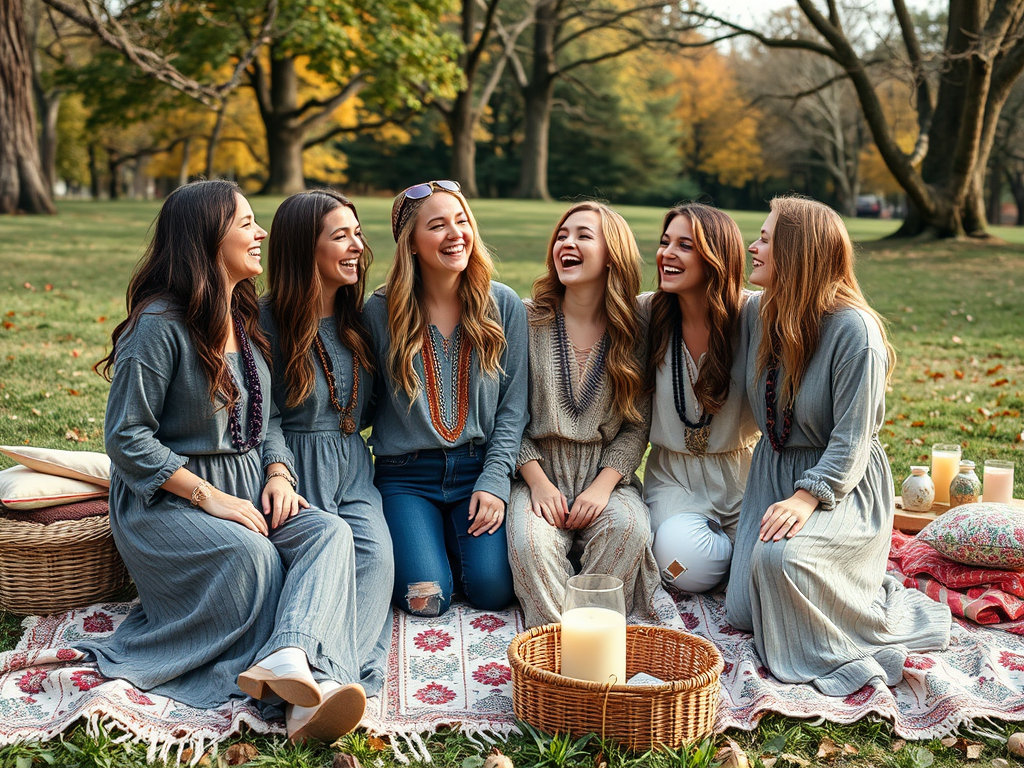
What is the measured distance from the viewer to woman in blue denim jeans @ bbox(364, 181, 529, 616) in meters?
3.99

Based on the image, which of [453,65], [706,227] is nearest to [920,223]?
[453,65]

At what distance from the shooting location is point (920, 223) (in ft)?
55.8

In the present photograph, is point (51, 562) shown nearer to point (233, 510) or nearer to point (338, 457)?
point (233, 510)

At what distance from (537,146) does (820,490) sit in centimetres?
2928

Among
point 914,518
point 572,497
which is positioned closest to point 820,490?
point 572,497

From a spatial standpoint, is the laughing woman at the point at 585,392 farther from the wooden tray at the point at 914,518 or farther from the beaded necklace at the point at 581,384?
the wooden tray at the point at 914,518

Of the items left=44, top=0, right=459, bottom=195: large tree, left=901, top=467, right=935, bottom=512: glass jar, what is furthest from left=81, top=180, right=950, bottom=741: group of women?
left=44, top=0, right=459, bottom=195: large tree

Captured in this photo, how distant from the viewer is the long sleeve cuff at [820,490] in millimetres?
3562

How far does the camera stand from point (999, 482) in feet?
14.5

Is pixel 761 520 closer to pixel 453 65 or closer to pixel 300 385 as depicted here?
pixel 300 385

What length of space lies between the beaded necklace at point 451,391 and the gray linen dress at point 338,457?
26 cm

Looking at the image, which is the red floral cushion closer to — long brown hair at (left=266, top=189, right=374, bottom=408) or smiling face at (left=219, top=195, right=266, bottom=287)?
long brown hair at (left=266, top=189, right=374, bottom=408)

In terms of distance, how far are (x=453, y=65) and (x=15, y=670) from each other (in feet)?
66.6

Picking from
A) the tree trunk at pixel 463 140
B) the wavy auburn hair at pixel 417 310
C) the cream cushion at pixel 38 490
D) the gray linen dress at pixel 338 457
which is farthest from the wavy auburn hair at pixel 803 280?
the tree trunk at pixel 463 140
